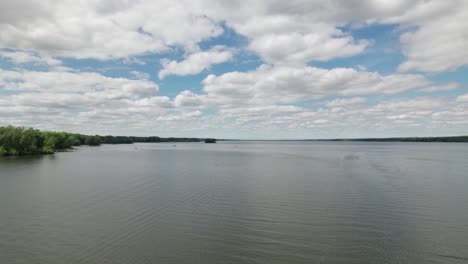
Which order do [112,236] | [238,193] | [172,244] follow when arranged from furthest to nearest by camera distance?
[238,193], [112,236], [172,244]

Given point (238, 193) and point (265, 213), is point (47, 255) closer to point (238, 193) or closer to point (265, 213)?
point (265, 213)

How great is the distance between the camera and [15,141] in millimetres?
66125

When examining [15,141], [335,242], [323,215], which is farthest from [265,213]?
[15,141]

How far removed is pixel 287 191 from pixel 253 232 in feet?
34.9

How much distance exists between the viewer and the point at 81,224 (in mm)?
15156

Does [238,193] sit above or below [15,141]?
below

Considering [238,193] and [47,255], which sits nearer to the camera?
[47,255]

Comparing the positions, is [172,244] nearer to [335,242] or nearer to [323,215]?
[335,242]

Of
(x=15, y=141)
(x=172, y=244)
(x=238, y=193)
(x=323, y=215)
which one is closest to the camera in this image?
(x=172, y=244)

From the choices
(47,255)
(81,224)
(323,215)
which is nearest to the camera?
(47,255)

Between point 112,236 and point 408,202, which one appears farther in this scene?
point 408,202

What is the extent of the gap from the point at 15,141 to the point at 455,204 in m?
80.3

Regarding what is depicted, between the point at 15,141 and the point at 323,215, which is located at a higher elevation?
the point at 15,141

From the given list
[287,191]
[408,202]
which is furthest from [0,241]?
[408,202]
